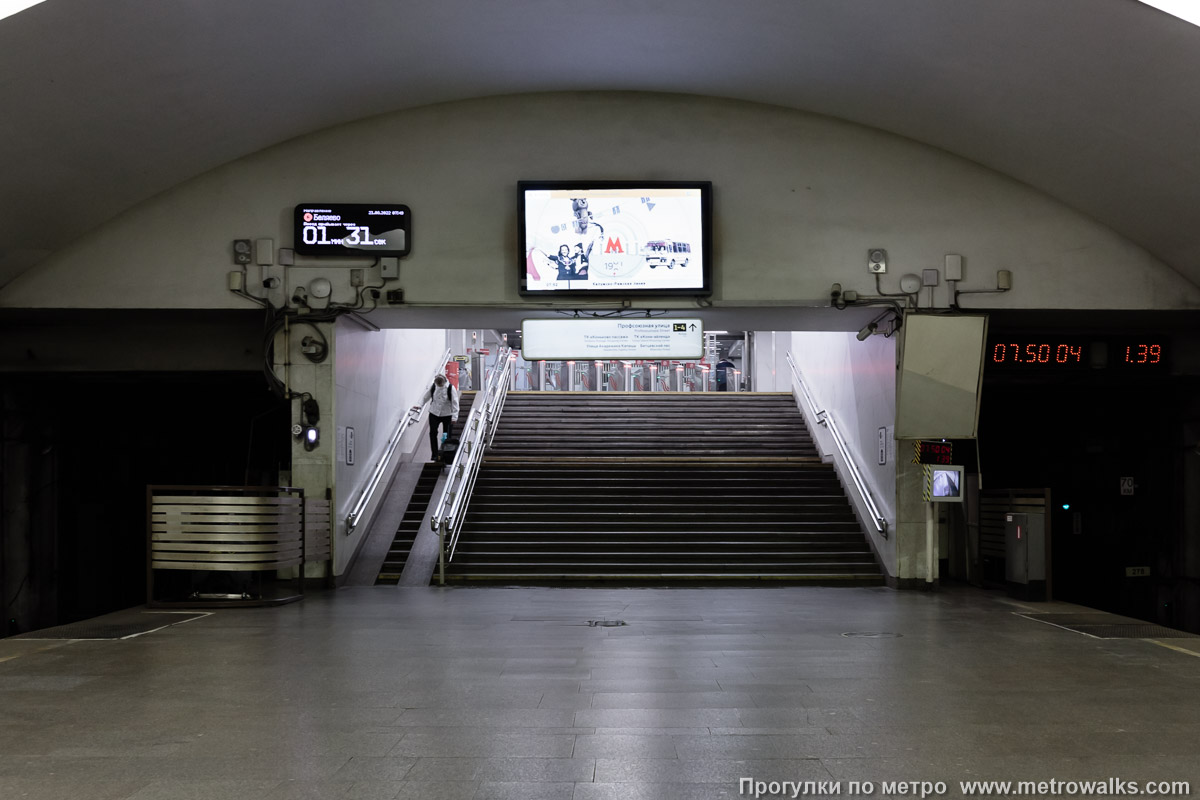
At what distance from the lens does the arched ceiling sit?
8078 millimetres

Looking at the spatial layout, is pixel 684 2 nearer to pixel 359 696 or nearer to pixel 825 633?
pixel 825 633

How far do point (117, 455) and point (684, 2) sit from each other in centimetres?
1263

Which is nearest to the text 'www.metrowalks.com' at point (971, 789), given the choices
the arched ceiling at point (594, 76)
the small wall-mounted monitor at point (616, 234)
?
the arched ceiling at point (594, 76)

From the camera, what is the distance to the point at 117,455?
16.7 metres

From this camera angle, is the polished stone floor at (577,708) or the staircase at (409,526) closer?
the polished stone floor at (577,708)

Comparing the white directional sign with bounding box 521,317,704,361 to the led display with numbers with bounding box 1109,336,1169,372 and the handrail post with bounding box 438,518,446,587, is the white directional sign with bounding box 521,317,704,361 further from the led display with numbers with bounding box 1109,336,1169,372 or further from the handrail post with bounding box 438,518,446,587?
the led display with numbers with bounding box 1109,336,1169,372

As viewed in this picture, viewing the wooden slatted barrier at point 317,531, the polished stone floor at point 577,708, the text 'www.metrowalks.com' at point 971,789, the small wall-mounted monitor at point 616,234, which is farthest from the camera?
the small wall-mounted monitor at point 616,234

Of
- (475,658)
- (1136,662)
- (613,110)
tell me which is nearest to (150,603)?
(475,658)

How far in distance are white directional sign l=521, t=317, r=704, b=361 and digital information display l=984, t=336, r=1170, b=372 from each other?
3478mm

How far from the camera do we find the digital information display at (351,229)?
11.1 m

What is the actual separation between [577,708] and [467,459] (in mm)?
8966

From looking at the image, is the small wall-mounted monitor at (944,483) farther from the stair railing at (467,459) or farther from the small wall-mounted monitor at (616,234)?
the stair railing at (467,459)

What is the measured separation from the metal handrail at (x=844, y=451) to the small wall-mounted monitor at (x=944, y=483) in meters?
0.94

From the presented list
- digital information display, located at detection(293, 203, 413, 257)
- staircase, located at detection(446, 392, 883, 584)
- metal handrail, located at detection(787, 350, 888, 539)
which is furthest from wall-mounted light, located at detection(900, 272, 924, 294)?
digital information display, located at detection(293, 203, 413, 257)
